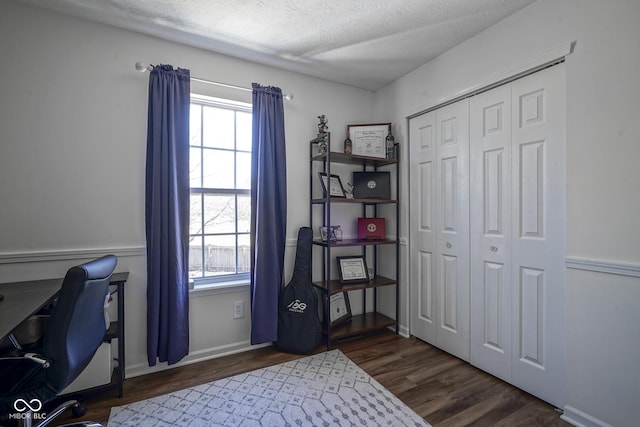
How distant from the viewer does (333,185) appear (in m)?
2.86

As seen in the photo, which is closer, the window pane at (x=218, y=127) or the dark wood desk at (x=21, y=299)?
the dark wood desk at (x=21, y=299)

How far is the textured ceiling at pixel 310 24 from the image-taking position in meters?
1.89

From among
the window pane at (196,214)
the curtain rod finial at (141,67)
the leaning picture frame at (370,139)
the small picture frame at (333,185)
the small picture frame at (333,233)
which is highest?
the curtain rod finial at (141,67)

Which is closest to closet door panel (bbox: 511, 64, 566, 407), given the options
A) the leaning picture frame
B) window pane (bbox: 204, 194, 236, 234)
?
the leaning picture frame

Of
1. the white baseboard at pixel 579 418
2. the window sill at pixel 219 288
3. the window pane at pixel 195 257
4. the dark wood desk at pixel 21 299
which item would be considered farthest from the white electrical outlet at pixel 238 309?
the white baseboard at pixel 579 418

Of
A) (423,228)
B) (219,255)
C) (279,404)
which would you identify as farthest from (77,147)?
(423,228)

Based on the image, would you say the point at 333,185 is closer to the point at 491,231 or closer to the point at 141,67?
the point at 491,231

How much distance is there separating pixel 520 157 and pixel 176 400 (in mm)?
2770

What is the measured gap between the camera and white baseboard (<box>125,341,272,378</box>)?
7.10 ft

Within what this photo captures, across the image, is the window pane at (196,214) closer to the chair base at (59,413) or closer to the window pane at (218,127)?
the window pane at (218,127)

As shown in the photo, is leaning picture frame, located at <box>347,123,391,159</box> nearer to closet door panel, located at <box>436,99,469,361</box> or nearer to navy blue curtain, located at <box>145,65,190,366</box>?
closet door panel, located at <box>436,99,469,361</box>

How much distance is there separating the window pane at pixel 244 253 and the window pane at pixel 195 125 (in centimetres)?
90

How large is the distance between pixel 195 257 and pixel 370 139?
199 cm

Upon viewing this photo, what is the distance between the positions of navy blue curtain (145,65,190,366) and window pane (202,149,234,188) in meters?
0.27
